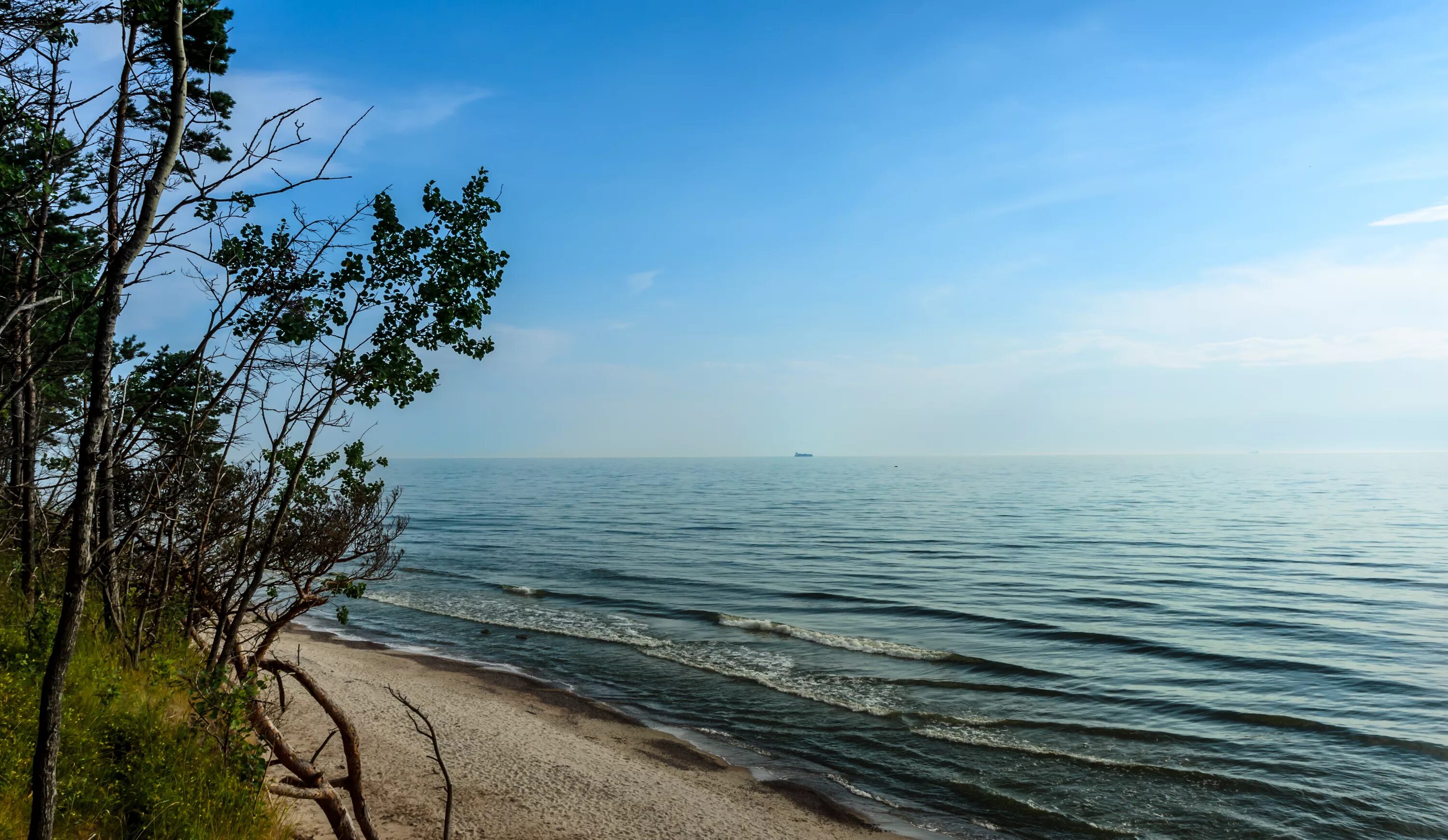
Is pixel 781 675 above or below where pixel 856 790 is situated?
below

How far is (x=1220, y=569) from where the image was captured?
34.2 m

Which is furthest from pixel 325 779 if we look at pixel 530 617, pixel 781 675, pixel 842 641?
pixel 530 617

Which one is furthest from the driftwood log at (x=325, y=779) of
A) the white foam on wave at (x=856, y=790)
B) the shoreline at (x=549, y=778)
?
the white foam on wave at (x=856, y=790)

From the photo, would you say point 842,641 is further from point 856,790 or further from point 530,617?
point 530,617

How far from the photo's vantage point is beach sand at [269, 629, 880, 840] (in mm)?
10680

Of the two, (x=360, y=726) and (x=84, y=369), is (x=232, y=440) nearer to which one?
(x=84, y=369)

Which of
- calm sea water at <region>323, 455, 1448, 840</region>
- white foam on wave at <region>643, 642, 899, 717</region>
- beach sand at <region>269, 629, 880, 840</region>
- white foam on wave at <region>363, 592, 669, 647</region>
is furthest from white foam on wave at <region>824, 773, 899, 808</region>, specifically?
white foam on wave at <region>363, 592, 669, 647</region>

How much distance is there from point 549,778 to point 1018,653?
13.8 meters

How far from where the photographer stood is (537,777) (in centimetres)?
1234

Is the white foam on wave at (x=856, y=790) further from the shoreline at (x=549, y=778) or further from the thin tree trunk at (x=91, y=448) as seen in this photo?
the thin tree trunk at (x=91, y=448)

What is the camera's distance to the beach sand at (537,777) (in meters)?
10.7

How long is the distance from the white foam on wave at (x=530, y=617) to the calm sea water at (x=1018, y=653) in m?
0.15

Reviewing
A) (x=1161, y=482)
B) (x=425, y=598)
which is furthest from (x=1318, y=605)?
(x=1161, y=482)

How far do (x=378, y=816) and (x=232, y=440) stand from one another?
232 inches
